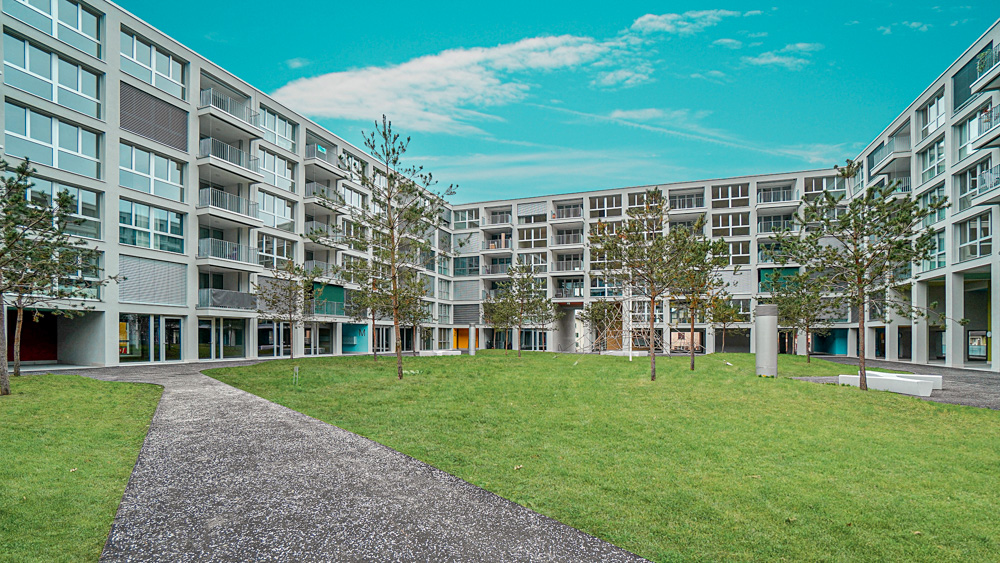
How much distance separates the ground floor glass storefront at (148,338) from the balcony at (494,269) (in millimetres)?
33123

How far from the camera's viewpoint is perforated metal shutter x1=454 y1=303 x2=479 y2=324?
188 feet

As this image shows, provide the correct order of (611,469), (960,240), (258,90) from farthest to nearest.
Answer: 1. (258,90)
2. (960,240)
3. (611,469)

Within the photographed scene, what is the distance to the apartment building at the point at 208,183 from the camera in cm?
2227

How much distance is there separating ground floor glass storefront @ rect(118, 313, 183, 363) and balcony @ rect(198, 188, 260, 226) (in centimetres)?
572

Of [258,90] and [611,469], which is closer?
[611,469]

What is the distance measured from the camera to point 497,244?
2296 inches

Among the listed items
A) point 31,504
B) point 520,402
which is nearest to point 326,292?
point 520,402

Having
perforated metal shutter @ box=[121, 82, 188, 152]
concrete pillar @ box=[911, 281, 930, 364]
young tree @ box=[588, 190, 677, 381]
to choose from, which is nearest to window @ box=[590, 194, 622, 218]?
concrete pillar @ box=[911, 281, 930, 364]

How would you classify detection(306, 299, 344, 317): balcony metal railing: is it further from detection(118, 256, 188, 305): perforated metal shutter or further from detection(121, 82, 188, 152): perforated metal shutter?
detection(121, 82, 188, 152): perforated metal shutter

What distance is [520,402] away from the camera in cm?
1262

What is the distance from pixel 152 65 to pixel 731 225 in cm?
4398

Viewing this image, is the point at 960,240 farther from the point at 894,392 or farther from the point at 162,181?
the point at 162,181

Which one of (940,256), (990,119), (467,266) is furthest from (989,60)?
(467,266)

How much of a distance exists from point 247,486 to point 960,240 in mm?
35762
